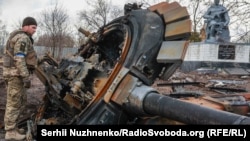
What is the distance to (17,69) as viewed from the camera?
543cm

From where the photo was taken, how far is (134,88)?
3885 millimetres

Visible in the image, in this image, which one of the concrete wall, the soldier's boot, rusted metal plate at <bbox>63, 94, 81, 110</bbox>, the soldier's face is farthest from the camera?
the concrete wall

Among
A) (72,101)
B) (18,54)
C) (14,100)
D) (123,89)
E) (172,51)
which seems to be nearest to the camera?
(123,89)

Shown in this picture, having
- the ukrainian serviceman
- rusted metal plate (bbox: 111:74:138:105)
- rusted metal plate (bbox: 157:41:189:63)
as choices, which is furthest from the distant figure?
rusted metal plate (bbox: 111:74:138:105)

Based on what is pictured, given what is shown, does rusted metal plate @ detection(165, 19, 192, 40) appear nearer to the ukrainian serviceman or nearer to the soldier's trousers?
the ukrainian serviceman

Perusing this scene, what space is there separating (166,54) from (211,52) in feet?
49.3

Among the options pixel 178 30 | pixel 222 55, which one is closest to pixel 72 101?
pixel 178 30

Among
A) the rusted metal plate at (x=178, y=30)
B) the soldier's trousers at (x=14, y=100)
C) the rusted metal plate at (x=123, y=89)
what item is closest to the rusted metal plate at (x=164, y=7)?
the rusted metal plate at (x=178, y=30)

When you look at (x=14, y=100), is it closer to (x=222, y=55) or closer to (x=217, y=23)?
(x=222, y=55)

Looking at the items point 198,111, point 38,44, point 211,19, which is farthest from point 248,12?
point 38,44

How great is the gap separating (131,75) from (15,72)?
7.26 feet

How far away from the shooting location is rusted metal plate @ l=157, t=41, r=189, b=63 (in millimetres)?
3984

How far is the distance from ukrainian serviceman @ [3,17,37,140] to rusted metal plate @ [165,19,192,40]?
2286 millimetres

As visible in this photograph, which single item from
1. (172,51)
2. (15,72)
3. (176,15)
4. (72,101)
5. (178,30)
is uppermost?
(176,15)
